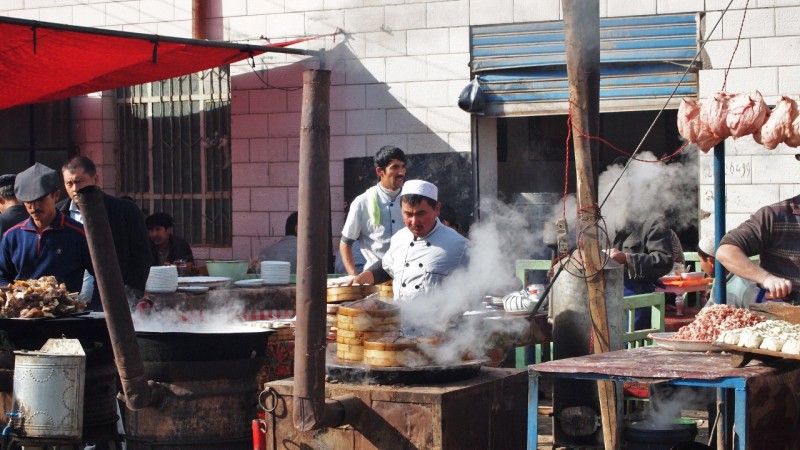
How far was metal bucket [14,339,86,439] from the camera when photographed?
5.77 m

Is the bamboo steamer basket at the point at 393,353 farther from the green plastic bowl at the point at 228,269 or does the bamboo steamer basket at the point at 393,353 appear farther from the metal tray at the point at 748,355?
the green plastic bowl at the point at 228,269

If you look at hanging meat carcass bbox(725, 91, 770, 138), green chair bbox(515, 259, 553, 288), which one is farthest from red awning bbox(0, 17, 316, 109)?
hanging meat carcass bbox(725, 91, 770, 138)

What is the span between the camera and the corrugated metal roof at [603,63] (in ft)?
33.5

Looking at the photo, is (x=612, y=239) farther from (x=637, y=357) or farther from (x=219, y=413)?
(x=219, y=413)

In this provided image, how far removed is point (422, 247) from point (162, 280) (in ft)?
8.72

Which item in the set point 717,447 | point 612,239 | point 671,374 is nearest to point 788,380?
point 717,447

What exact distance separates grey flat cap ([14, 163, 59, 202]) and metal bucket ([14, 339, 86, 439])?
4.42ft

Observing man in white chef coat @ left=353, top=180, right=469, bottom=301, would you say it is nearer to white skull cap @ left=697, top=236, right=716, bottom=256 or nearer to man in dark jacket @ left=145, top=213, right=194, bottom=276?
white skull cap @ left=697, top=236, right=716, bottom=256

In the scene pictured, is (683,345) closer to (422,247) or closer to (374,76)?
(422,247)

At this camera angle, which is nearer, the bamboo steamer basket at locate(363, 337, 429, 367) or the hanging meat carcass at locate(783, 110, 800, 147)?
the bamboo steamer basket at locate(363, 337, 429, 367)

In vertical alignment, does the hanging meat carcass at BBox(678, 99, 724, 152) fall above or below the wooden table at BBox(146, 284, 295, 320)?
above

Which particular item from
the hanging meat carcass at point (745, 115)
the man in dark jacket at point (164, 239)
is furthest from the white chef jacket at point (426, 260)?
the man in dark jacket at point (164, 239)

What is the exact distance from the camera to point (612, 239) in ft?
25.1

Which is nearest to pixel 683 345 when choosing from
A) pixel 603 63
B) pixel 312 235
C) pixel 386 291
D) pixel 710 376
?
pixel 710 376
